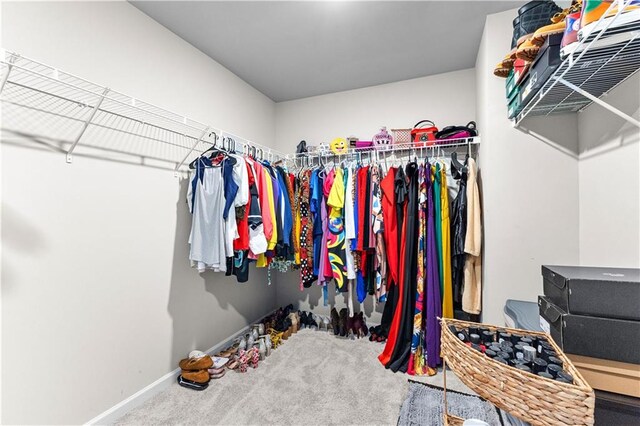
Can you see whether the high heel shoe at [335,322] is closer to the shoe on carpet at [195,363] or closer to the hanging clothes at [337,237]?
the hanging clothes at [337,237]

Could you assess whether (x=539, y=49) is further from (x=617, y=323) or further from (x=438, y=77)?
(x=438, y=77)

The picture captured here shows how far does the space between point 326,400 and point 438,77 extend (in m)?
2.89

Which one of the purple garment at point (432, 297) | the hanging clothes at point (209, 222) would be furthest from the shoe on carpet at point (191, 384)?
the purple garment at point (432, 297)

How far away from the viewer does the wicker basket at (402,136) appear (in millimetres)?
2553

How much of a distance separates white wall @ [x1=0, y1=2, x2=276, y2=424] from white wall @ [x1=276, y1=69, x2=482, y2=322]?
3.77ft

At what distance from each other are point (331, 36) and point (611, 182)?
192cm

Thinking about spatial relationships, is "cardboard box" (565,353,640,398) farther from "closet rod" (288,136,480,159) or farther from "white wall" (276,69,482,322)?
"white wall" (276,69,482,322)

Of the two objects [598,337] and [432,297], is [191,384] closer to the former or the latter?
[432,297]

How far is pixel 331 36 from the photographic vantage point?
2.05m

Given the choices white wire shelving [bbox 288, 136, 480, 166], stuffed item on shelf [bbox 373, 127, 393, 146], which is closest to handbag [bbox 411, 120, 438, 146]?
white wire shelving [bbox 288, 136, 480, 166]

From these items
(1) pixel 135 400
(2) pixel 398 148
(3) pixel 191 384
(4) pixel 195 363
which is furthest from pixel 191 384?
(2) pixel 398 148

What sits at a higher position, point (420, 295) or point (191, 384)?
point (420, 295)

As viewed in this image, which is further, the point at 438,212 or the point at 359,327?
the point at 359,327

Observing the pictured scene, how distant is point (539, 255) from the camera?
5.75 feet
